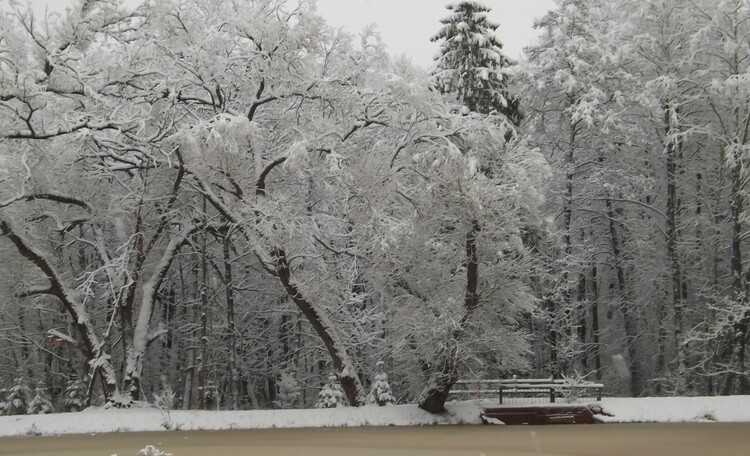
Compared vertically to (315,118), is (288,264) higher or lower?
lower

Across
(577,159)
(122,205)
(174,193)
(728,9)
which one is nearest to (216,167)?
(174,193)

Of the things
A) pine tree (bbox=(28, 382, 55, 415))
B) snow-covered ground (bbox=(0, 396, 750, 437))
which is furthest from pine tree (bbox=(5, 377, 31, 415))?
snow-covered ground (bbox=(0, 396, 750, 437))

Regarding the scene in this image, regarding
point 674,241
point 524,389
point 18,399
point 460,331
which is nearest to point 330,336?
point 460,331

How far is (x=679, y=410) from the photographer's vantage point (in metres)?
21.9

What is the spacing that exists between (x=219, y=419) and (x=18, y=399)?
12.8m

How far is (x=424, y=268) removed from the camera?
74.1 feet

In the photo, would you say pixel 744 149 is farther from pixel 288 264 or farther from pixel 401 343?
pixel 288 264

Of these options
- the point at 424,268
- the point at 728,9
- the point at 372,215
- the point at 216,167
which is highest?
the point at 728,9

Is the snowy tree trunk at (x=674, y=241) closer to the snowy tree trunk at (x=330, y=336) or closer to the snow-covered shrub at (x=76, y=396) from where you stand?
the snowy tree trunk at (x=330, y=336)

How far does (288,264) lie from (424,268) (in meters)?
4.20

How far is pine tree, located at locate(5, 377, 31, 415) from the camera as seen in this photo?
95.4ft

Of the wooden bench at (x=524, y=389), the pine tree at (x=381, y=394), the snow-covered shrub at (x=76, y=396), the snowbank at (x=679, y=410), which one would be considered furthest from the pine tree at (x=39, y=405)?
the snowbank at (x=679, y=410)

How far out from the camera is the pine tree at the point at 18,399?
2908cm

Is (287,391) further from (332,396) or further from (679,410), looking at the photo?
(679,410)
